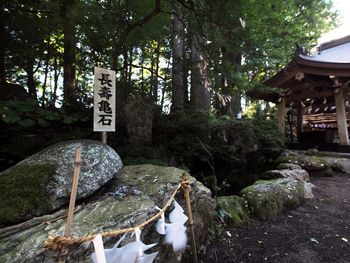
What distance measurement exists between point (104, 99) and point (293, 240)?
2851 millimetres

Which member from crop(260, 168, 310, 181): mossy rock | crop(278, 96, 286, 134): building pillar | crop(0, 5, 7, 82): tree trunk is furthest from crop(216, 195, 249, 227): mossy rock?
crop(278, 96, 286, 134): building pillar

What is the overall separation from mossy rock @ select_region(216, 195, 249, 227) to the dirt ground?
0.11m

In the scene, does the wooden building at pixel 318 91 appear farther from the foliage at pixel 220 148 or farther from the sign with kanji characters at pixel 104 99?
the sign with kanji characters at pixel 104 99

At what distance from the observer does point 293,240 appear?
3096 mm

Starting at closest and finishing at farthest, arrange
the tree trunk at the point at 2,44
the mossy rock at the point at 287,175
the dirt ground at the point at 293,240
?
the dirt ground at the point at 293,240
the mossy rock at the point at 287,175
the tree trunk at the point at 2,44

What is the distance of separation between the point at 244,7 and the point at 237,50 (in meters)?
0.76

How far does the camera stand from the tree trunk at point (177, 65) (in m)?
6.04

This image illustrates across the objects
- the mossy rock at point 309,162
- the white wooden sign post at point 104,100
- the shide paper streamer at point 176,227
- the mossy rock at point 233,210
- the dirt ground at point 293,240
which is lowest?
the dirt ground at point 293,240

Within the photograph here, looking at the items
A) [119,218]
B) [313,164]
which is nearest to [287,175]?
[313,164]

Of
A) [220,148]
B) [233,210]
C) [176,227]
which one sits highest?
[220,148]

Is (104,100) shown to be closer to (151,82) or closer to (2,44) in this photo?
(2,44)

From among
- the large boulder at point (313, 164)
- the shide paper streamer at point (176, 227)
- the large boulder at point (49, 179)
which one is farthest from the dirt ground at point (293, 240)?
the large boulder at point (313, 164)

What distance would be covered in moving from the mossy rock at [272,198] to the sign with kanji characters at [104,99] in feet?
7.28

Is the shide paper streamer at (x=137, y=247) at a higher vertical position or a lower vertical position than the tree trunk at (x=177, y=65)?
lower
